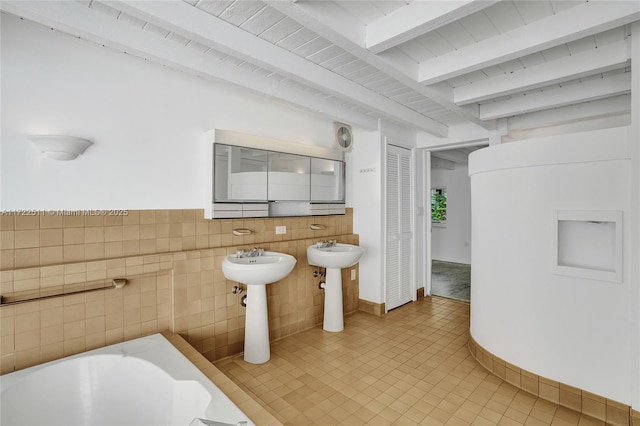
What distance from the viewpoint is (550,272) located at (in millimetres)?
2203

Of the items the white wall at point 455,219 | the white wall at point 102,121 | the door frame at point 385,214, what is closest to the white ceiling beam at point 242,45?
the white wall at point 102,121

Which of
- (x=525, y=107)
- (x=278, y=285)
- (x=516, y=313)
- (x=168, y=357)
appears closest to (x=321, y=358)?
(x=278, y=285)

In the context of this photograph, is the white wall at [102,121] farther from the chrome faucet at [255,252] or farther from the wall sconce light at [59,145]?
the chrome faucet at [255,252]

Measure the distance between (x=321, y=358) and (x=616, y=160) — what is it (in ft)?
8.35

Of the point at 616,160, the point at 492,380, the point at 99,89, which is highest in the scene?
the point at 99,89

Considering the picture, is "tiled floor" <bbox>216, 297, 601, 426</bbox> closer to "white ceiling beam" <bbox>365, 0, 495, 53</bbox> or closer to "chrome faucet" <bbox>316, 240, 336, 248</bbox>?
"chrome faucet" <bbox>316, 240, 336, 248</bbox>

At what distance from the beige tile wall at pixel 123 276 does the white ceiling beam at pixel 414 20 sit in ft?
5.95

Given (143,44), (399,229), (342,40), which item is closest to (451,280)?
(399,229)

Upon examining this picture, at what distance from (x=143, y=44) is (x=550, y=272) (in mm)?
3031

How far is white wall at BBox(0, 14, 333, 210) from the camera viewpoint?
6.04 feet

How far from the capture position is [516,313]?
2.37 m

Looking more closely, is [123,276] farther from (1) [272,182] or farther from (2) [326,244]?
(2) [326,244]

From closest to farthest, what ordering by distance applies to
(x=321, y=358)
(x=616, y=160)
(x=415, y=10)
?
(x=415, y=10), (x=616, y=160), (x=321, y=358)

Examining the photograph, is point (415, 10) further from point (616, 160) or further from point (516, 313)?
point (516, 313)
